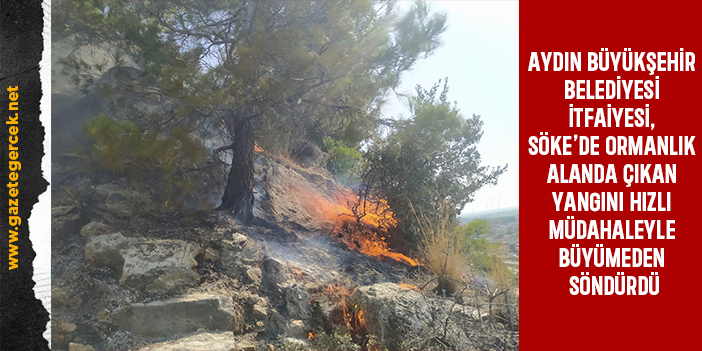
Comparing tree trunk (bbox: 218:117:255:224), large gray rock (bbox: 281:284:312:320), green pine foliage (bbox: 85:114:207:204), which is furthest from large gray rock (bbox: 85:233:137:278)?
tree trunk (bbox: 218:117:255:224)

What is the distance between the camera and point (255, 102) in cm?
414

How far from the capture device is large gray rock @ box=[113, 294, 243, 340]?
2.76 meters

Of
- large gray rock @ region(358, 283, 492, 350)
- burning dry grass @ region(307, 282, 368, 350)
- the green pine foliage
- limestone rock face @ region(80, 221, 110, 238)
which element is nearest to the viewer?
large gray rock @ region(358, 283, 492, 350)

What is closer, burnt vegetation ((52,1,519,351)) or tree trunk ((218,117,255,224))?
burnt vegetation ((52,1,519,351))

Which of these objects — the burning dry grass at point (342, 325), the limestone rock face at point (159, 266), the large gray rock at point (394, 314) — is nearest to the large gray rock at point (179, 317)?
the limestone rock face at point (159, 266)

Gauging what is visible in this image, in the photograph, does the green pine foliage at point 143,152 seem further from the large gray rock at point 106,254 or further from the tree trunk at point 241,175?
the large gray rock at point 106,254

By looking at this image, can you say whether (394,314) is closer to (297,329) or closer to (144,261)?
(297,329)

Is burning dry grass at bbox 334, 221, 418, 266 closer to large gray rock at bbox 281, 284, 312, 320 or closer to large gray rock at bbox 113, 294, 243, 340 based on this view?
large gray rock at bbox 281, 284, 312, 320

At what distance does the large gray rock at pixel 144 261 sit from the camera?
3033 millimetres

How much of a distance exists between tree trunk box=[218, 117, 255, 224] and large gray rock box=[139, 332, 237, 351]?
1.92m

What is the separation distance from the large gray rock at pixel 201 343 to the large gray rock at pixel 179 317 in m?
0.09

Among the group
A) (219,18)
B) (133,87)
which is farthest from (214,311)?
(219,18)

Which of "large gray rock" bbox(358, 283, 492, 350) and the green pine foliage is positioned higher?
the green pine foliage

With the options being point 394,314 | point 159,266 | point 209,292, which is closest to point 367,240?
point 394,314
